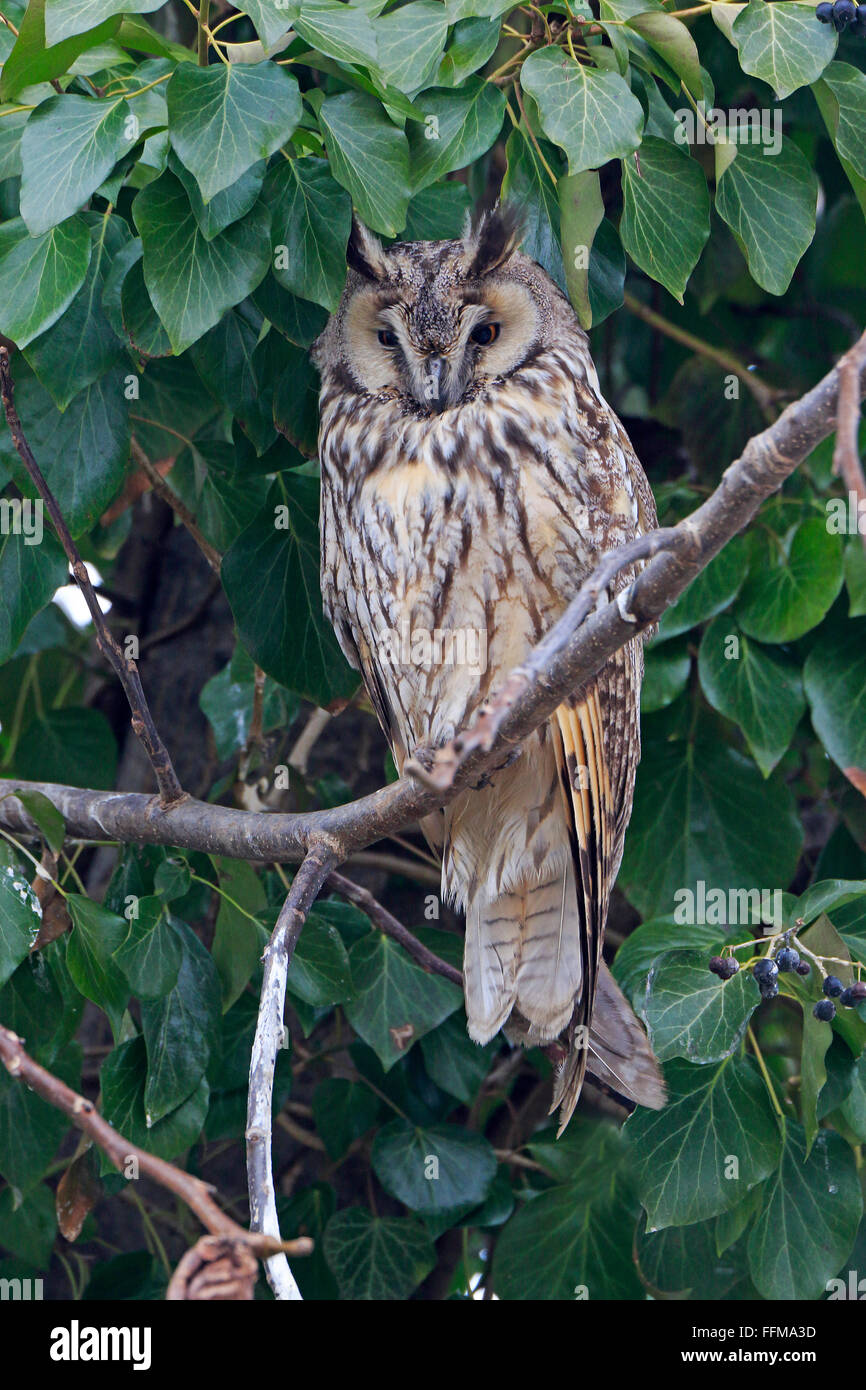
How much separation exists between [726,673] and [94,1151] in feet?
4.13

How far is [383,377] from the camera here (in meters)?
2.06

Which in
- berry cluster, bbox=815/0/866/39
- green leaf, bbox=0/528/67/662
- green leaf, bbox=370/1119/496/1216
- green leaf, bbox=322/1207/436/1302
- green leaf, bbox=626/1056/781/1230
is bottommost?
green leaf, bbox=322/1207/436/1302

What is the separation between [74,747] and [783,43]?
5.78ft

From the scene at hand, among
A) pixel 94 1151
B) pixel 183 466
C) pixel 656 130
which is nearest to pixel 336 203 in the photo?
pixel 656 130

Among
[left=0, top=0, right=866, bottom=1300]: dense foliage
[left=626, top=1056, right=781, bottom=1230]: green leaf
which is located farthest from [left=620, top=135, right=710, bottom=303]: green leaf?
[left=626, top=1056, right=781, bottom=1230]: green leaf

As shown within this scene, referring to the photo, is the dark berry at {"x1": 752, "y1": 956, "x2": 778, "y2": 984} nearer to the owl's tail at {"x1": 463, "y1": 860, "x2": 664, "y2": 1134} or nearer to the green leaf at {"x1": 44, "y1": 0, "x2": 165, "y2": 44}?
the owl's tail at {"x1": 463, "y1": 860, "x2": 664, "y2": 1134}

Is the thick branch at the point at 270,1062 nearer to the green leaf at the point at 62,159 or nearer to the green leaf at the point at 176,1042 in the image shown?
the green leaf at the point at 176,1042

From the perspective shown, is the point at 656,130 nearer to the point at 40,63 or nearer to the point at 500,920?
the point at 40,63

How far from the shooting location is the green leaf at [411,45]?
1577mm

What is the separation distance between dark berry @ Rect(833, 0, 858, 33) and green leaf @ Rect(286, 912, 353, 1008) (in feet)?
4.58

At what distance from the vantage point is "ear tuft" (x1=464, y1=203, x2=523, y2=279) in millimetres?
1954

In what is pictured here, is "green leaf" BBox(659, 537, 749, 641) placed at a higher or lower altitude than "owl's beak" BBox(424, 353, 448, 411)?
lower

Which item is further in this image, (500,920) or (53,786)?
(500,920)

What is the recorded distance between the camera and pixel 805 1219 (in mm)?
1925
